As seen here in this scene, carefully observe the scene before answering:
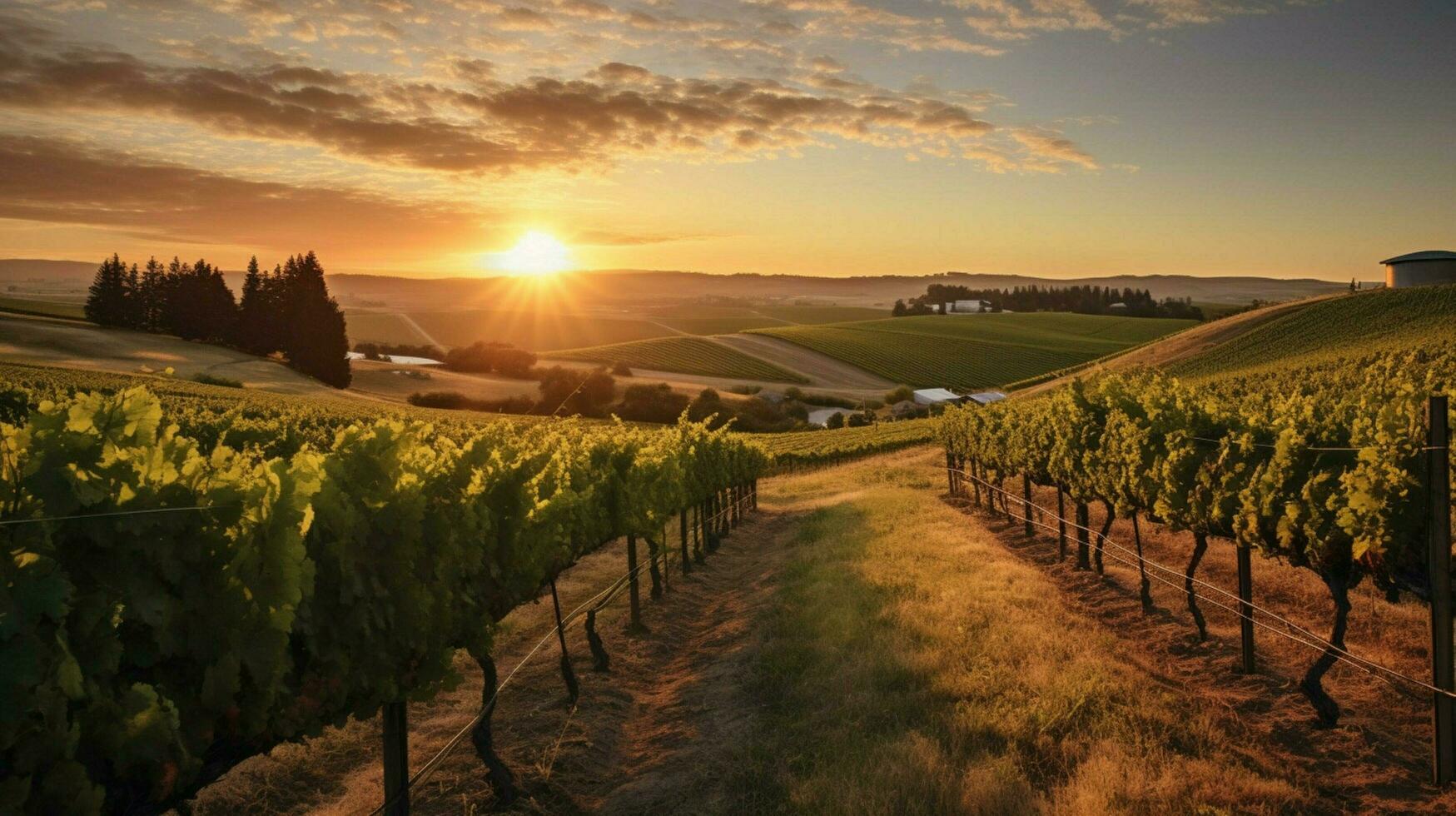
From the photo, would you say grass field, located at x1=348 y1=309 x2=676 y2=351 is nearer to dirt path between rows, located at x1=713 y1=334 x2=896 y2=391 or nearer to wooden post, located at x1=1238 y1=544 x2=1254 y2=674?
dirt path between rows, located at x1=713 y1=334 x2=896 y2=391

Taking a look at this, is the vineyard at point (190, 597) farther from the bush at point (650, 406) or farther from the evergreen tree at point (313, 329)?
the evergreen tree at point (313, 329)

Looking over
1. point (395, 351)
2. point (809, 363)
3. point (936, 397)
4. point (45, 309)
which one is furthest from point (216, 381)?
point (809, 363)

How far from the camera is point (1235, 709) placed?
11.6 metres

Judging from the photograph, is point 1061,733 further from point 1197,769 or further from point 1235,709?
point 1235,709

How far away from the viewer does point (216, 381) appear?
64.4m

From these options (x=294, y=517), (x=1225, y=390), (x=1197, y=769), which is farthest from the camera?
(x=1225, y=390)

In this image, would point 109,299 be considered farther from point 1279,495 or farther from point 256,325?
point 1279,495

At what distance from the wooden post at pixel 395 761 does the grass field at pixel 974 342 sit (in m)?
102

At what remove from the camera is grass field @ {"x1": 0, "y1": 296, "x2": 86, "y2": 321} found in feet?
298

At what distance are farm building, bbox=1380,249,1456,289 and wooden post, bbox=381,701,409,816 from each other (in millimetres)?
106227

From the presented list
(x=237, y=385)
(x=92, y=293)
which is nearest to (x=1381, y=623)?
(x=237, y=385)

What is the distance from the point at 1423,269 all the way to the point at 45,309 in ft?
472

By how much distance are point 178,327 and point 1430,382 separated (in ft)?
316

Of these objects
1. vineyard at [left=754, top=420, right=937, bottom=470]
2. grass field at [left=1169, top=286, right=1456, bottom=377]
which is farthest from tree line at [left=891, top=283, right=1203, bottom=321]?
vineyard at [left=754, top=420, right=937, bottom=470]
